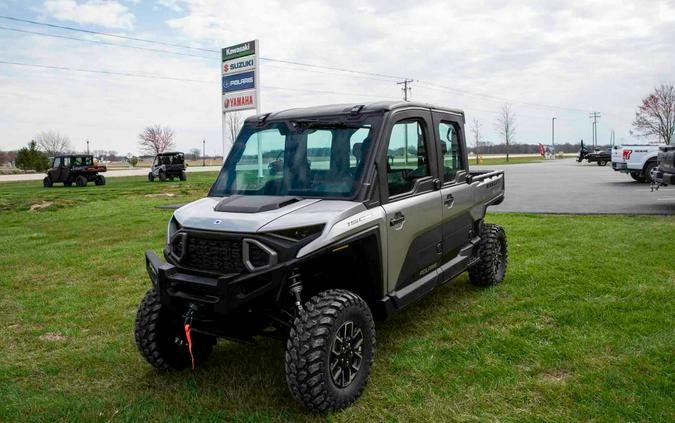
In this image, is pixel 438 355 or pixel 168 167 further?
pixel 168 167

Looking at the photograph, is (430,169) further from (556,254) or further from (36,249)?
(36,249)

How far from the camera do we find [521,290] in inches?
245

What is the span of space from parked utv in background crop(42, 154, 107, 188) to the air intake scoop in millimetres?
30984

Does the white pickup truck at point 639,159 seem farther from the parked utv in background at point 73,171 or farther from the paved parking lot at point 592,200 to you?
the parked utv in background at point 73,171

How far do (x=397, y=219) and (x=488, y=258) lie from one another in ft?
7.90

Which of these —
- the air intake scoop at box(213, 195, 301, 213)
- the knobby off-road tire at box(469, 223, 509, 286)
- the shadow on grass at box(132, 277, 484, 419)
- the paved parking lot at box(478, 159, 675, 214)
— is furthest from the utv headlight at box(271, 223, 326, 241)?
the paved parking lot at box(478, 159, 675, 214)

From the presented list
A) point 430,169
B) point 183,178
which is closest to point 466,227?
point 430,169

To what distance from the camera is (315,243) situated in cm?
345

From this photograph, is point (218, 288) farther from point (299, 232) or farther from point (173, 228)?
point (173, 228)

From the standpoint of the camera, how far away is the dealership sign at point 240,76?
21688mm

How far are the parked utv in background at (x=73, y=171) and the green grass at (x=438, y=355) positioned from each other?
1024 inches

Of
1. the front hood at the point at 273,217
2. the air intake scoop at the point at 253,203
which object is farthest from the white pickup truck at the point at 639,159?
the air intake scoop at the point at 253,203

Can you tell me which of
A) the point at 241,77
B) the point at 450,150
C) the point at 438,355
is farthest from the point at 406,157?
the point at 241,77

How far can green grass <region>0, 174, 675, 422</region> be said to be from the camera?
3.60 m
